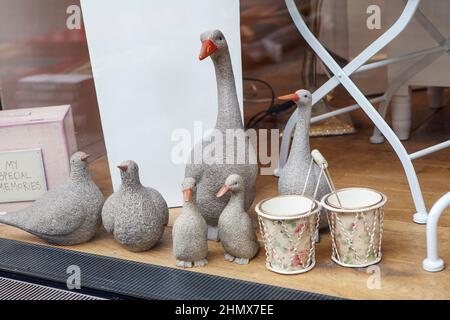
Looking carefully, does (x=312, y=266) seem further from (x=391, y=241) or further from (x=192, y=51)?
(x=192, y=51)

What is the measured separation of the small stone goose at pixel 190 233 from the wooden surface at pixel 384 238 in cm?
3

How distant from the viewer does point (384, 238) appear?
48.8 inches

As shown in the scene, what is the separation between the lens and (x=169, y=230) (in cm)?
135

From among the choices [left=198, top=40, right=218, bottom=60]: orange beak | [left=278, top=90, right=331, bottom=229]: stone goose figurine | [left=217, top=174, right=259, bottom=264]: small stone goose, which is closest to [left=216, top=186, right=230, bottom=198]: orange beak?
[left=217, top=174, right=259, bottom=264]: small stone goose

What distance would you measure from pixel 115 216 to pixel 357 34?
970mm

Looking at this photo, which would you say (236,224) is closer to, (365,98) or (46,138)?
(365,98)

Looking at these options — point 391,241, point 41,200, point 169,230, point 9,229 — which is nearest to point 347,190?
point 391,241

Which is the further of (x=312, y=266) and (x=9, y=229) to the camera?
(x=9, y=229)

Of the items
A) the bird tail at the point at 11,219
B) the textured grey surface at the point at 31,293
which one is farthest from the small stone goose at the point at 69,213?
the textured grey surface at the point at 31,293

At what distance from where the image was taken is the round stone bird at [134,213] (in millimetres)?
1201

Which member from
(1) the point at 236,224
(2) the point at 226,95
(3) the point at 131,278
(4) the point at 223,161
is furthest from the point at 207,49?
(3) the point at 131,278

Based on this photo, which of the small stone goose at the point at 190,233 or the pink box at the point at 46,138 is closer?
the small stone goose at the point at 190,233

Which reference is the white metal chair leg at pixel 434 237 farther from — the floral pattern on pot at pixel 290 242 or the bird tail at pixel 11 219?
the bird tail at pixel 11 219

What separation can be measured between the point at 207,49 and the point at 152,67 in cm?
20
